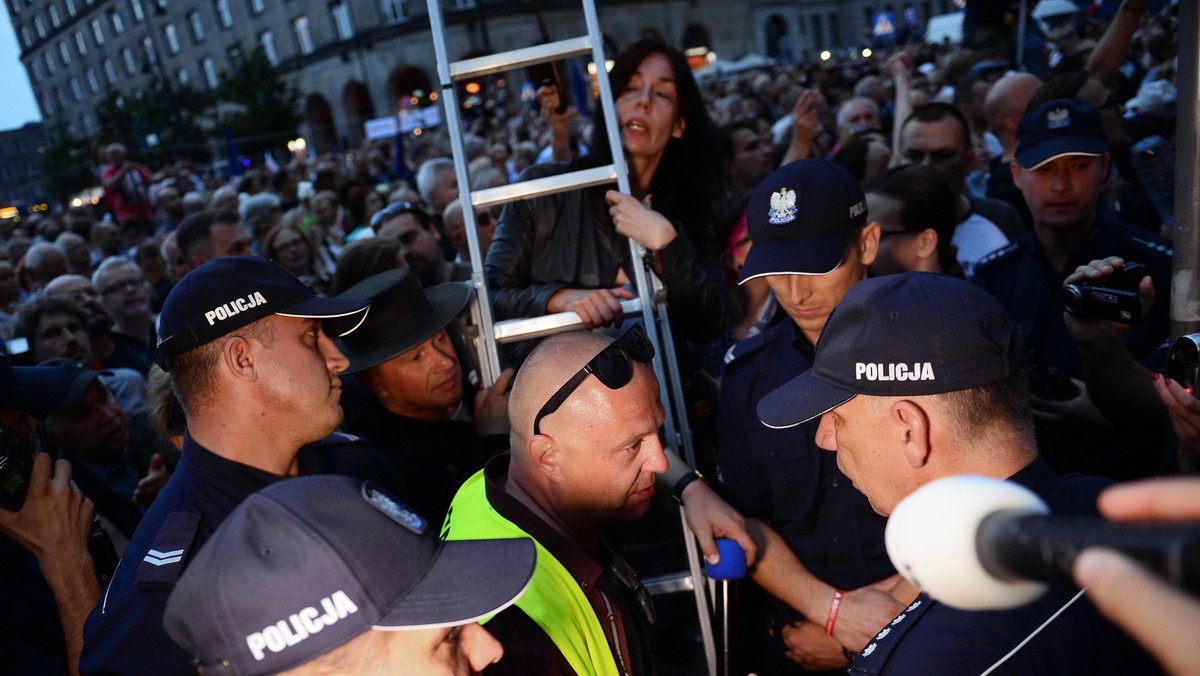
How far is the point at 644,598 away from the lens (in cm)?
234

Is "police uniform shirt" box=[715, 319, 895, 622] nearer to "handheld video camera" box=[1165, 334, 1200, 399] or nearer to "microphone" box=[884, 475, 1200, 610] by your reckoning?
"handheld video camera" box=[1165, 334, 1200, 399]

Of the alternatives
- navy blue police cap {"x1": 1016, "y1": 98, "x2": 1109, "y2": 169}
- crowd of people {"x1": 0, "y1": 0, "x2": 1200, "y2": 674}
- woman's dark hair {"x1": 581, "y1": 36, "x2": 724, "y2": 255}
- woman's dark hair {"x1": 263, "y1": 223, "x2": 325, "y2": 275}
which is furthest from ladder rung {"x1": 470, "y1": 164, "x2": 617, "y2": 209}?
woman's dark hair {"x1": 263, "y1": 223, "x2": 325, "y2": 275}

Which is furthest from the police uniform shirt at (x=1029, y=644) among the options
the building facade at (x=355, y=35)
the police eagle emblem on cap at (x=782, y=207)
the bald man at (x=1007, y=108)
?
the building facade at (x=355, y=35)

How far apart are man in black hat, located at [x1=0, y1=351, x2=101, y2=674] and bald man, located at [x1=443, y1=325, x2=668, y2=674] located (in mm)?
1163

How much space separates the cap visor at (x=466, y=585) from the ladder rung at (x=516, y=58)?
2.30 meters

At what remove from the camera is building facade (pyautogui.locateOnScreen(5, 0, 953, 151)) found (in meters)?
39.4

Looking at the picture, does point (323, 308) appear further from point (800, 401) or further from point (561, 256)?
point (800, 401)

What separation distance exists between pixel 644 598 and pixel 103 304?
18.2 feet

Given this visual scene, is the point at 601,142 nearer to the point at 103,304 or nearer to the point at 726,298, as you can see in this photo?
the point at 726,298

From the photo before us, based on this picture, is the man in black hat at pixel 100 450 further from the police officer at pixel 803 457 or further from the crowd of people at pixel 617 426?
the police officer at pixel 803 457

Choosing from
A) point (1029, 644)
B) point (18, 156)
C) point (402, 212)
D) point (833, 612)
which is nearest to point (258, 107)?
point (402, 212)

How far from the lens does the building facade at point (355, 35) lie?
129ft

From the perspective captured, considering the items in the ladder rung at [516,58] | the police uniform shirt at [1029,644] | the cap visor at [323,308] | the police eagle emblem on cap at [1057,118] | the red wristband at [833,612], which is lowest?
the red wristband at [833,612]

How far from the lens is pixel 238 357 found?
2.38m
